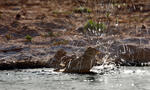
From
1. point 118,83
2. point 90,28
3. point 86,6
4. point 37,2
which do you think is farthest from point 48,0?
point 118,83

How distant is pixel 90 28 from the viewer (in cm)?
1962

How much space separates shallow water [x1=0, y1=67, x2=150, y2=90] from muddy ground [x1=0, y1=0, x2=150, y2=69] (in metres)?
1.65

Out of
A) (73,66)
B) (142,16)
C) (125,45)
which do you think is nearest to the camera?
(73,66)

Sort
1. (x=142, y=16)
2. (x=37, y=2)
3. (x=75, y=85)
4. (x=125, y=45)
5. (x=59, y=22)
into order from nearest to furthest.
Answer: (x=75, y=85) < (x=125, y=45) < (x=59, y=22) < (x=142, y=16) < (x=37, y=2)

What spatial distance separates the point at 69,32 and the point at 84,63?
6.87 m

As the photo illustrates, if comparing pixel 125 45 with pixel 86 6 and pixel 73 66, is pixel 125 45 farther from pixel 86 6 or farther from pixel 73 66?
pixel 86 6

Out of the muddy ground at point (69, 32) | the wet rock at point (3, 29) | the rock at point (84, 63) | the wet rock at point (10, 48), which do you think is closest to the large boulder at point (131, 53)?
the muddy ground at point (69, 32)

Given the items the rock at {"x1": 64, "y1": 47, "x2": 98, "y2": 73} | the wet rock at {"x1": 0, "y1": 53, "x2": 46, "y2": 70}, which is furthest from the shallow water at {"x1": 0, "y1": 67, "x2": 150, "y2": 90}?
the wet rock at {"x1": 0, "y1": 53, "x2": 46, "y2": 70}

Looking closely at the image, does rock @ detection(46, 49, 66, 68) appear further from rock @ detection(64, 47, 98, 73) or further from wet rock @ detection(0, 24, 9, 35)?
wet rock @ detection(0, 24, 9, 35)

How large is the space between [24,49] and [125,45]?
11.8 ft

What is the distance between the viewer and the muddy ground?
1742 cm

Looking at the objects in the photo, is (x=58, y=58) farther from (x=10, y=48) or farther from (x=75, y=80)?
(x=10, y=48)

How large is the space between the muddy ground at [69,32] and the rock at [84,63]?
2.22 meters

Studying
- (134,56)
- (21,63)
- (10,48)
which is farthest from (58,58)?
(10,48)
